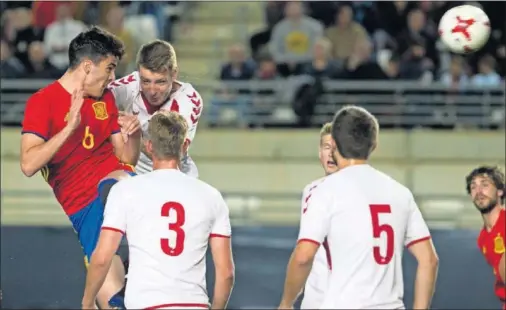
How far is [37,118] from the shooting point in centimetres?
793

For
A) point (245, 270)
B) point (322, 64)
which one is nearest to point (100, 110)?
point (245, 270)

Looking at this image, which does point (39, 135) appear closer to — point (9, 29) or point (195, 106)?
point (195, 106)

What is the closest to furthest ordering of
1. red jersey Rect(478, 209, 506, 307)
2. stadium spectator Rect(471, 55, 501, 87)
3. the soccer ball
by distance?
red jersey Rect(478, 209, 506, 307) → the soccer ball → stadium spectator Rect(471, 55, 501, 87)

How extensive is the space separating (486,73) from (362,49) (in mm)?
1786

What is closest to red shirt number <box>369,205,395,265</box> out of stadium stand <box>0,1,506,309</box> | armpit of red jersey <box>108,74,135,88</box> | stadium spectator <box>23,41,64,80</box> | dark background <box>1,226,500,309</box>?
armpit of red jersey <box>108,74,135,88</box>

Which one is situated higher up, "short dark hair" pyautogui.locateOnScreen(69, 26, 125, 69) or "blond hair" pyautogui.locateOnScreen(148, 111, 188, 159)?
"short dark hair" pyautogui.locateOnScreen(69, 26, 125, 69)

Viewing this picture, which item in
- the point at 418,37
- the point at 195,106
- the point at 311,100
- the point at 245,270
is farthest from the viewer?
the point at 418,37

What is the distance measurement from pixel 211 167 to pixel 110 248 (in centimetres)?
1072

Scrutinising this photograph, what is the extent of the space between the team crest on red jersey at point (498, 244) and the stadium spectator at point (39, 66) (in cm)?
928

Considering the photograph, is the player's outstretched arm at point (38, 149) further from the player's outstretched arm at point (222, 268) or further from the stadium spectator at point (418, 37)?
the stadium spectator at point (418, 37)

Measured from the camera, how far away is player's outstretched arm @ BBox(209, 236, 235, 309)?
6.87 metres

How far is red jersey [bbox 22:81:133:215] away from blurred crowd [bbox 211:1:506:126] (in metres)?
9.08

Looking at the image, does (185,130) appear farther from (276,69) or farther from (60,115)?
(276,69)

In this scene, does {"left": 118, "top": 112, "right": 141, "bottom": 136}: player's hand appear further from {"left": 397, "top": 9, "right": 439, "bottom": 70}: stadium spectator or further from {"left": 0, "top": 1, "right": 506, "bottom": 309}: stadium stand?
{"left": 397, "top": 9, "right": 439, "bottom": 70}: stadium spectator
